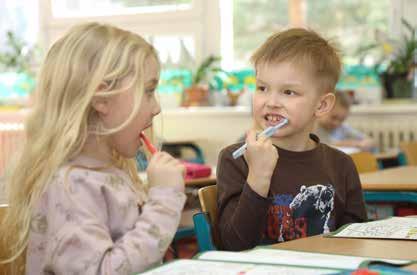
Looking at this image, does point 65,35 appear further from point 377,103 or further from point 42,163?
point 377,103

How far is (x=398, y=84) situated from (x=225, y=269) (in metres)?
4.21

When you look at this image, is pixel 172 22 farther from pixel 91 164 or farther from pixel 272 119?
pixel 91 164

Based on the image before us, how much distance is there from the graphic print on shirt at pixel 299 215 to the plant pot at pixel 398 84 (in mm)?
3429

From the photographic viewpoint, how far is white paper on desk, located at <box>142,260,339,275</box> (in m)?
1.17

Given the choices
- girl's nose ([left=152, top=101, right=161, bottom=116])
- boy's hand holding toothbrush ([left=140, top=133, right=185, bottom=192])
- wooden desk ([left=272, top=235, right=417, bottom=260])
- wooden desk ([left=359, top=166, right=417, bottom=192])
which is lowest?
wooden desk ([left=359, top=166, right=417, bottom=192])

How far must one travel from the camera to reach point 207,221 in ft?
5.70

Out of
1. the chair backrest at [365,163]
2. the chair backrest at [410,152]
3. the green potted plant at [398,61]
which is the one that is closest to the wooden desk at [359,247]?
the chair backrest at [365,163]

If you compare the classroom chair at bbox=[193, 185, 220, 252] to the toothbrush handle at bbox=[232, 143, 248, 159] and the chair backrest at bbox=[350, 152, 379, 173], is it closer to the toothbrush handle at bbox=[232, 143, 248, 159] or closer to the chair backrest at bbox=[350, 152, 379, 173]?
the toothbrush handle at bbox=[232, 143, 248, 159]

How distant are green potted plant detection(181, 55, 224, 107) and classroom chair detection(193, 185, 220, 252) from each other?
3.68 m

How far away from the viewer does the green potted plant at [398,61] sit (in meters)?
5.13

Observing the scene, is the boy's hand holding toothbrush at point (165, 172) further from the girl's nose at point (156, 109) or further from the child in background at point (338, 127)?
the child in background at point (338, 127)

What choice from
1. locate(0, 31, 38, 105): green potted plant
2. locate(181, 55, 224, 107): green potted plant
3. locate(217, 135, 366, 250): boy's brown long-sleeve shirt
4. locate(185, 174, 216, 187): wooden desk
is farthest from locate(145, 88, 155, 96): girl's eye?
locate(0, 31, 38, 105): green potted plant

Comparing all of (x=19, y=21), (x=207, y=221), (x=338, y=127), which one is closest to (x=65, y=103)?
(x=207, y=221)

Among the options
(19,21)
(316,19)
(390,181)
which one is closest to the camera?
(390,181)
